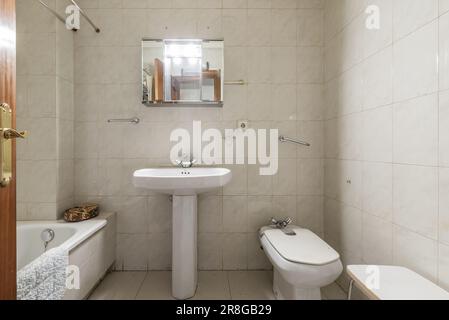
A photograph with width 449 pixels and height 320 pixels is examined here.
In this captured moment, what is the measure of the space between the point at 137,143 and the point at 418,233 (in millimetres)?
1787

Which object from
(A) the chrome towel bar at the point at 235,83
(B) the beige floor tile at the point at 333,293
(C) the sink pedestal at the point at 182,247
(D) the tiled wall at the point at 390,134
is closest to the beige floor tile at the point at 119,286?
(C) the sink pedestal at the point at 182,247

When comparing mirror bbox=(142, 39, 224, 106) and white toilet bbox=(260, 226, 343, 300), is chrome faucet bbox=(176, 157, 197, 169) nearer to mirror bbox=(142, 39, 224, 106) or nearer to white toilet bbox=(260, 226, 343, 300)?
mirror bbox=(142, 39, 224, 106)

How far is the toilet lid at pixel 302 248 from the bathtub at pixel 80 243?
42.9 inches

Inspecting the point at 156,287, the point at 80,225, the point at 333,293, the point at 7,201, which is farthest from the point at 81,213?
the point at 333,293

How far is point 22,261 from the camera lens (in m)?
1.49

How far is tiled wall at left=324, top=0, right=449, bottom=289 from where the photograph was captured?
968 mm

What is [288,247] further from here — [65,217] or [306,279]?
[65,217]

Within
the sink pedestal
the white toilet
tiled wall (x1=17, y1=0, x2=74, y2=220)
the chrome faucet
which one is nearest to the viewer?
the white toilet

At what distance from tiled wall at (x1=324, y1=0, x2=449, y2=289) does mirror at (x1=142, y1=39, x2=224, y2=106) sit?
2.86 ft

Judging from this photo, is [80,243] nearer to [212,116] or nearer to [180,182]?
[180,182]

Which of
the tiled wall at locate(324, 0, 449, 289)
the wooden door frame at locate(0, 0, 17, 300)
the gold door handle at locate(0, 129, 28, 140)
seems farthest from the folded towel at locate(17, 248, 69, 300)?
the tiled wall at locate(324, 0, 449, 289)

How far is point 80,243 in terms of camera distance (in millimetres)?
1367

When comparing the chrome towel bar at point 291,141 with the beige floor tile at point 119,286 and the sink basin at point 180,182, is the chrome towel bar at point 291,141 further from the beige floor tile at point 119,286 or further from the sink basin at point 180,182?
the beige floor tile at point 119,286
